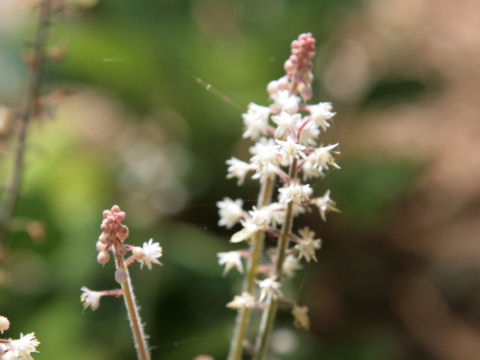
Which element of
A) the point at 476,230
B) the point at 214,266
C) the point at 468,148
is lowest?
the point at 214,266

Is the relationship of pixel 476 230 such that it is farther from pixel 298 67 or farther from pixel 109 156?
pixel 298 67

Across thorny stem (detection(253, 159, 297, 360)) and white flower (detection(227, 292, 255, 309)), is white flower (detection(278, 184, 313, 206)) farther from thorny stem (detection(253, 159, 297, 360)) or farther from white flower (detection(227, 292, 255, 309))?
white flower (detection(227, 292, 255, 309))

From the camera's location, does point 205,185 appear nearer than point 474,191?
Yes

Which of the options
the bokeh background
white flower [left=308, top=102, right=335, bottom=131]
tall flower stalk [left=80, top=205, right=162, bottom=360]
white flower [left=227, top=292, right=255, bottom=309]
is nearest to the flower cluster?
tall flower stalk [left=80, top=205, right=162, bottom=360]

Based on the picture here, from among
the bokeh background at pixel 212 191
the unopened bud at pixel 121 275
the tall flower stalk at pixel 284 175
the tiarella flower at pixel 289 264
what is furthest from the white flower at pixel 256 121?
the bokeh background at pixel 212 191

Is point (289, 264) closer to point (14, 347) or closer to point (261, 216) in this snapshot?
point (261, 216)

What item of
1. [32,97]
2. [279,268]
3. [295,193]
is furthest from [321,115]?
[32,97]

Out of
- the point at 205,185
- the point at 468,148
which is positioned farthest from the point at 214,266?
the point at 468,148
